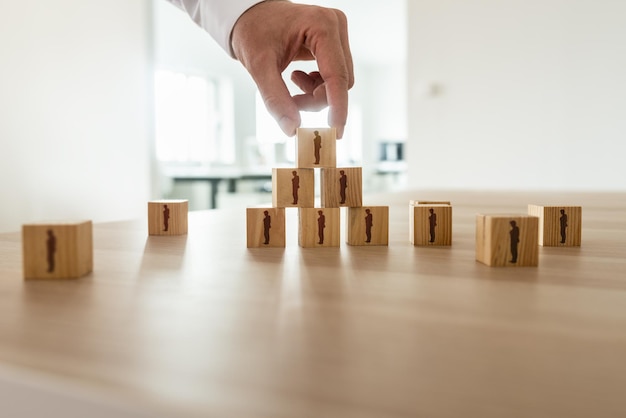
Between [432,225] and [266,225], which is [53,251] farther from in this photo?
[432,225]

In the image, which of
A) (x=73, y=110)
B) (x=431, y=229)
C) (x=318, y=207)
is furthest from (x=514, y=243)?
(x=73, y=110)

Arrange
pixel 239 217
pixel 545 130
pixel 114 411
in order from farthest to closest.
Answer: pixel 545 130 → pixel 239 217 → pixel 114 411

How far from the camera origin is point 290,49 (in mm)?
1004

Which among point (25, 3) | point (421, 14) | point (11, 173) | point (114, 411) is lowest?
point (114, 411)

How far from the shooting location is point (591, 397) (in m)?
0.24

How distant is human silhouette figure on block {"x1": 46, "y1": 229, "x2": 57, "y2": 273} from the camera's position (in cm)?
52

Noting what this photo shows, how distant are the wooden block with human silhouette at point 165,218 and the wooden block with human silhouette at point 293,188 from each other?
186 mm

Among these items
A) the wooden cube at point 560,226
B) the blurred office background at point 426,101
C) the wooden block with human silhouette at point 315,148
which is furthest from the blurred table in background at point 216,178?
the wooden cube at point 560,226

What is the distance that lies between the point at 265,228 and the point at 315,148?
142mm

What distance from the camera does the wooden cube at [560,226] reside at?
751mm

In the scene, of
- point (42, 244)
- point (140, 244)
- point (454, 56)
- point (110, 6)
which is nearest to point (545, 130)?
point (454, 56)

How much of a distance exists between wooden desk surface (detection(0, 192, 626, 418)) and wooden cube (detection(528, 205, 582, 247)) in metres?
0.13

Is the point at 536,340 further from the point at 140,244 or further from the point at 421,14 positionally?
the point at 421,14

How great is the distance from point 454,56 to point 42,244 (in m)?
3.61
